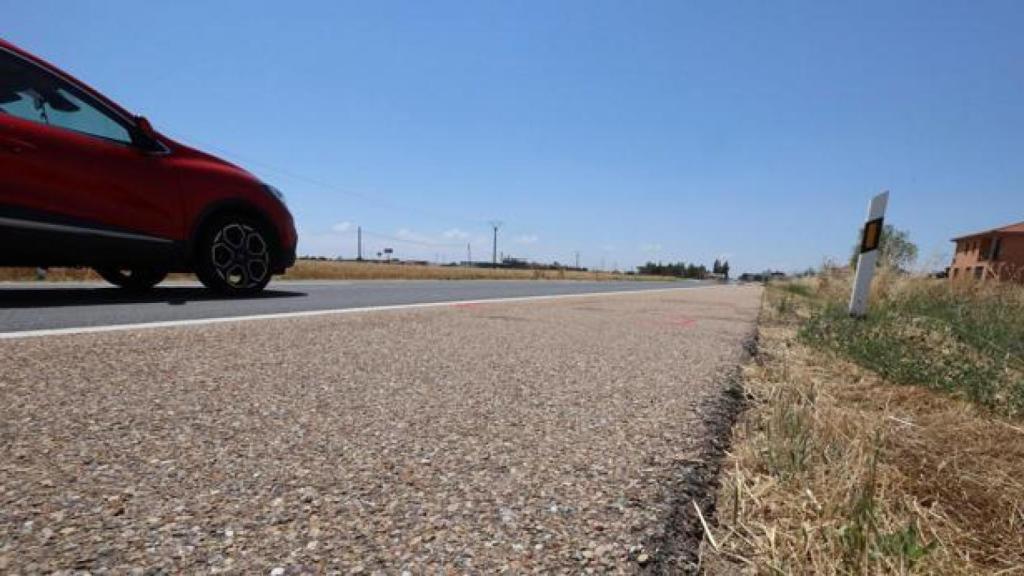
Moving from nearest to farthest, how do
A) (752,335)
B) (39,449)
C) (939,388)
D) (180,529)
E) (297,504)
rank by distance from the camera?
(180,529)
(297,504)
(39,449)
(939,388)
(752,335)

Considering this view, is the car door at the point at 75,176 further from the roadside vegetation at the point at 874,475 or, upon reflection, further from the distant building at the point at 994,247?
the distant building at the point at 994,247

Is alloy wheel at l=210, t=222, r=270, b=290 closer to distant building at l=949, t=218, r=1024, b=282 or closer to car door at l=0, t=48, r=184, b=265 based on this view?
car door at l=0, t=48, r=184, b=265

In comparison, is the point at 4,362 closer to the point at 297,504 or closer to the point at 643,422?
the point at 297,504

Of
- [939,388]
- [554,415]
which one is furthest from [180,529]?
[939,388]

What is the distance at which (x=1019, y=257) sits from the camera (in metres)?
41.8

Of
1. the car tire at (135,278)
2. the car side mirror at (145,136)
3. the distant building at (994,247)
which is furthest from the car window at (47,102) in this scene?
the distant building at (994,247)

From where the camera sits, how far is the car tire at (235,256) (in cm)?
527

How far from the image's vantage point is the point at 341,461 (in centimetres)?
123

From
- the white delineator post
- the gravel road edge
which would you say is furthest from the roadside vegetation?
the white delineator post

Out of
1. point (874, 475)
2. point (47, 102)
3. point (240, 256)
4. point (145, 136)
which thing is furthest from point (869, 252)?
point (47, 102)

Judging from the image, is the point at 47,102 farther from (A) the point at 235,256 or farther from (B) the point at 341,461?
(B) the point at 341,461

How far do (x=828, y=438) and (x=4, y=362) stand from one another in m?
2.86

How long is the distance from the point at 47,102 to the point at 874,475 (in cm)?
563

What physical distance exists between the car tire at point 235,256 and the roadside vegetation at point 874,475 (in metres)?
4.93
